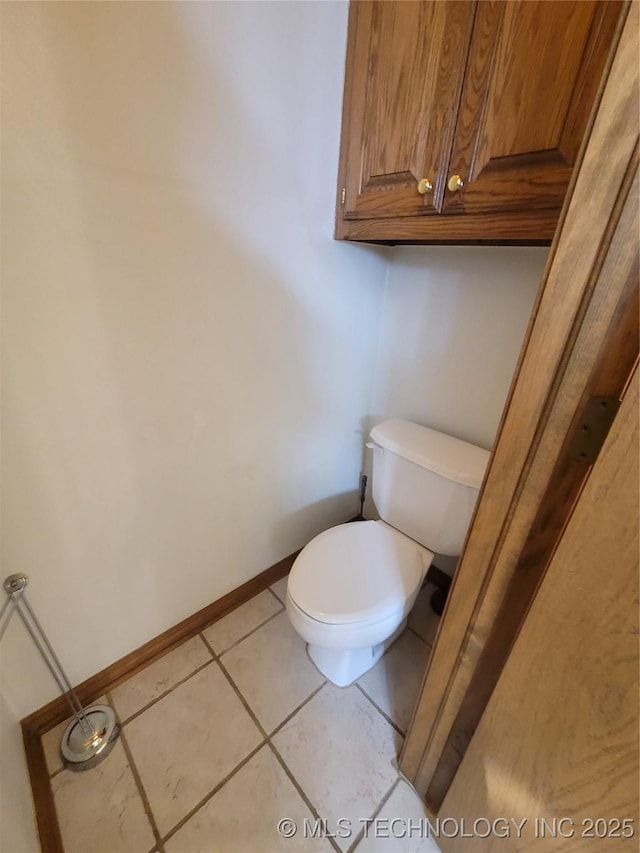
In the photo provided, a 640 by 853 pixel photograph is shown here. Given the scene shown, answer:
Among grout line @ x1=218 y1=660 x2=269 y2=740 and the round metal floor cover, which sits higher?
the round metal floor cover

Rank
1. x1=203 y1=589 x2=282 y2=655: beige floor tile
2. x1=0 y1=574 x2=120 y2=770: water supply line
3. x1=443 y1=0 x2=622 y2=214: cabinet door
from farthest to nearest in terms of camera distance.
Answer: x1=203 y1=589 x2=282 y2=655: beige floor tile, x1=0 y1=574 x2=120 y2=770: water supply line, x1=443 y1=0 x2=622 y2=214: cabinet door

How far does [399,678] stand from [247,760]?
0.54 m

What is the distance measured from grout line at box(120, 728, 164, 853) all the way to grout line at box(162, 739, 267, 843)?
0.02m

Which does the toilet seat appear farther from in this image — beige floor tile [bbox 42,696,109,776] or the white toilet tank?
beige floor tile [bbox 42,696,109,776]

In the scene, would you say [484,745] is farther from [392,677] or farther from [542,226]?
[542,226]

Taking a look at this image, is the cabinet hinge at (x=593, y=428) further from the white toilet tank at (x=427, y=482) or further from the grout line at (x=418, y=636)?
the grout line at (x=418, y=636)

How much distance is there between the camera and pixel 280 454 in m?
1.34

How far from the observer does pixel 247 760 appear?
1016 mm

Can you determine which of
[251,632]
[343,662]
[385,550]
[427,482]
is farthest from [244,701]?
[427,482]

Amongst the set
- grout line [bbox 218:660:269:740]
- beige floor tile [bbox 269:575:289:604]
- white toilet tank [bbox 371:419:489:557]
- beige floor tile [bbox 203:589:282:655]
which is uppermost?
white toilet tank [bbox 371:419:489:557]

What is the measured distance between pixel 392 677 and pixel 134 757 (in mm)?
823

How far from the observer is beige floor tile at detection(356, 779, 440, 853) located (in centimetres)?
88

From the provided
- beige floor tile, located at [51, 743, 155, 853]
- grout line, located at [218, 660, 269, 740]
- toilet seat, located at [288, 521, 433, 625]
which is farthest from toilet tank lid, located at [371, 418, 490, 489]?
beige floor tile, located at [51, 743, 155, 853]

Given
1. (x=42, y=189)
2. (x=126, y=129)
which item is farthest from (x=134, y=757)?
(x=126, y=129)
